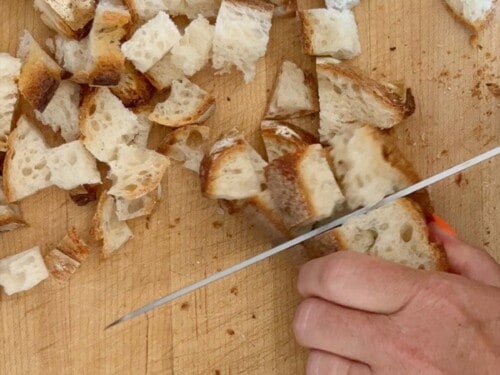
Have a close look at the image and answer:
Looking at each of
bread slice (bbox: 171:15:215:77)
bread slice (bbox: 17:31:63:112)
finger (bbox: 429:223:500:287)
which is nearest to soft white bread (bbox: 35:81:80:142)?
bread slice (bbox: 17:31:63:112)

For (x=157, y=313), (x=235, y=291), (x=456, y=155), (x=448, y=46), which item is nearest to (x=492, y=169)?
(x=456, y=155)

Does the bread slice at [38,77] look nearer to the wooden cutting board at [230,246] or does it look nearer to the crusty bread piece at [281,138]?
the wooden cutting board at [230,246]

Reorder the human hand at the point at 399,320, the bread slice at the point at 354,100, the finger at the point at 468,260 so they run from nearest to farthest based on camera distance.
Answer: the human hand at the point at 399,320 < the finger at the point at 468,260 < the bread slice at the point at 354,100

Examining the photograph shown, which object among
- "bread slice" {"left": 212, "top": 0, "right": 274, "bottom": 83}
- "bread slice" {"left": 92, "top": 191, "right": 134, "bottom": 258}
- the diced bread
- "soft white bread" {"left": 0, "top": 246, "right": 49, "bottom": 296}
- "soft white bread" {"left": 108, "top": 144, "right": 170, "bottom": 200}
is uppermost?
"bread slice" {"left": 212, "top": 0, "right": 274, "bottom": 83}

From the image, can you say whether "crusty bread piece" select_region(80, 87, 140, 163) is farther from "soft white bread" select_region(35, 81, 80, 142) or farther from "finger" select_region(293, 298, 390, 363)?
"finger" select_region(293, 298, 390, 363)

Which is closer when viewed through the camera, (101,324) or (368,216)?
(368,216)

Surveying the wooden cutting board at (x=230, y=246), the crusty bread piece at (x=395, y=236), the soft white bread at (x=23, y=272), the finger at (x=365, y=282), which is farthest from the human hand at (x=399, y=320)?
the soft white bread at (x=23, y=272)

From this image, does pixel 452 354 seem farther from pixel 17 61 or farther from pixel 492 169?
pixel 17 61
